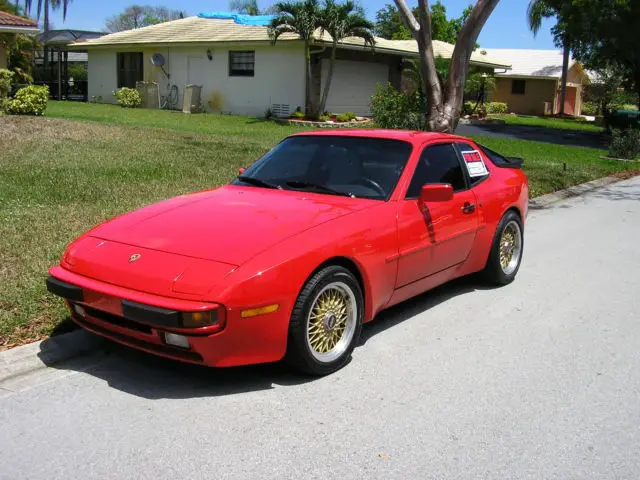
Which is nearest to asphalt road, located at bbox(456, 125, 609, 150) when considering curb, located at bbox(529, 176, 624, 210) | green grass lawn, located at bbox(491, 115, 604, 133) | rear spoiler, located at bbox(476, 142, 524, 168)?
green grass lawn, located at bbox(491, 115, 604, 133)

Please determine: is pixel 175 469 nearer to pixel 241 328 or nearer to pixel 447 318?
pixel 241 328

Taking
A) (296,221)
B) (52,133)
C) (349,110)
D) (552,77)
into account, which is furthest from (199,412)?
(552,77)

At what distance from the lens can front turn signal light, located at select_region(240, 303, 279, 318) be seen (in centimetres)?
386

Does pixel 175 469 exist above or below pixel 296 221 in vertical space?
below

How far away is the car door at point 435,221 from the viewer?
5.04 m

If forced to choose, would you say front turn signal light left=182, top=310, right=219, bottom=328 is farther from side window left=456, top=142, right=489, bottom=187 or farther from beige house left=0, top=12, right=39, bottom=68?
beige house left=0, top=12, right=39, bottom=68

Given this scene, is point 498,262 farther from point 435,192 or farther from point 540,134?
point 540,134

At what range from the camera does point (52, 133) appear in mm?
14961

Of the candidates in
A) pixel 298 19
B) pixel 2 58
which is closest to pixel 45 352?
pixel 2 58

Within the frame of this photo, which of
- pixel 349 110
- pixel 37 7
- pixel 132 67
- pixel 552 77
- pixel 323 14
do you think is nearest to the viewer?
pixel 323 14

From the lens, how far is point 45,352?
15.0 ft

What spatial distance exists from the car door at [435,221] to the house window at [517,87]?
150 feet

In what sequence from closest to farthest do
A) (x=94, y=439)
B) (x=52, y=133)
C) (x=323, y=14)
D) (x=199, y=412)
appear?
(x=94, y=439), (x=199, y=412), (x=52, y=133), (x=323, y=14)

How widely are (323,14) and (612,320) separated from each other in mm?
19401
